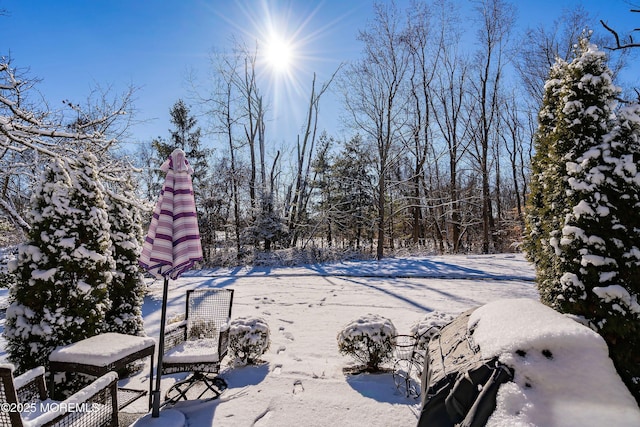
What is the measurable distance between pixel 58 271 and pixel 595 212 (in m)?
5.09

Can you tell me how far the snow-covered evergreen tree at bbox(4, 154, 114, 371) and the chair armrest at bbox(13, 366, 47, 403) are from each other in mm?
603

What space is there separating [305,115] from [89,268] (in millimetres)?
18268

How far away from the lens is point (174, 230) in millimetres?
3082

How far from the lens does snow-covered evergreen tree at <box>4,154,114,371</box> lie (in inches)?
138

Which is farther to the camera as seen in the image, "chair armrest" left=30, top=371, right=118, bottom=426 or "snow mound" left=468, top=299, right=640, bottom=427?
"chair armrest" left=30, top=371, right=118, bottom=426

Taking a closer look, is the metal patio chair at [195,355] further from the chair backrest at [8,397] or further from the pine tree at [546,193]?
the pine tree at [546,193]

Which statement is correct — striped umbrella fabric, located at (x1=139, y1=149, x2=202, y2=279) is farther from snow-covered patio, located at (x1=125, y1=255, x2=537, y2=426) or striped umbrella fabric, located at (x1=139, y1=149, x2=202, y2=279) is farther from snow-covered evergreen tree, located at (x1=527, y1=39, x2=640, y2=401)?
snow-covered evergreen tree, located at (x1=527, y1=39, x2=640, y2=401)

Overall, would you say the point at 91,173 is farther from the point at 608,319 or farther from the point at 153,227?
the point at 608,319

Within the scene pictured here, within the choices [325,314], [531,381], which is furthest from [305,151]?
[531,381]

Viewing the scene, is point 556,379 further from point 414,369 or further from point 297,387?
point 414,369

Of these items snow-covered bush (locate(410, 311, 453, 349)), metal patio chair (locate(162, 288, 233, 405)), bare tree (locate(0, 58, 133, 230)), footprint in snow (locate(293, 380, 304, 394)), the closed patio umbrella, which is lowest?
footprint in snow (locate(293, 380, 304, 394))

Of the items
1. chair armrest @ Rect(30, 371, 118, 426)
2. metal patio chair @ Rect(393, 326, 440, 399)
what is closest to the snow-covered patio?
metal patio chair @ Rect(393, 326, 440, 399)

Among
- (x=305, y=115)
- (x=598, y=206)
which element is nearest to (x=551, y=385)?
(x=598, y=206)

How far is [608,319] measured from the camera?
8.80 feet
